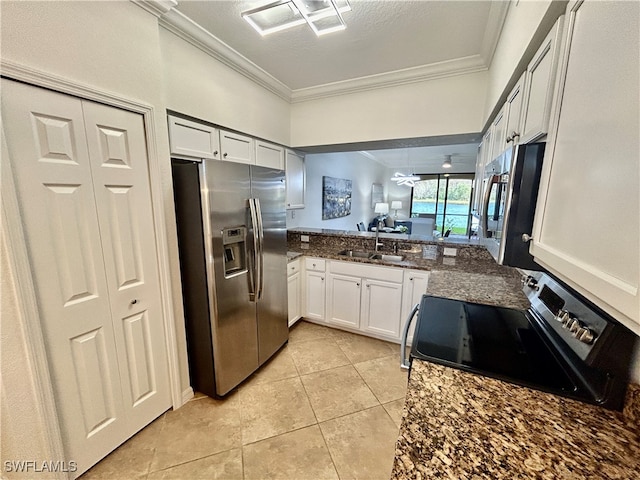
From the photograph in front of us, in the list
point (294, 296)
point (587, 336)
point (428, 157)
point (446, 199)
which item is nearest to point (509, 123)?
point (587, 336)

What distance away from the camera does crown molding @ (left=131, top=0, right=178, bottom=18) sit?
149 cm

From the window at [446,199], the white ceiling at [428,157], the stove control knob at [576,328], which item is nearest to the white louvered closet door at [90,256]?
the stove control knob at [576,328]

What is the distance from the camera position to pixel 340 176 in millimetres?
5770

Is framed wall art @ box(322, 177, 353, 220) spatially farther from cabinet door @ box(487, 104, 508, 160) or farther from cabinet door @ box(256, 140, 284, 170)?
cabinet door @ box(487, 104, 508, 160)

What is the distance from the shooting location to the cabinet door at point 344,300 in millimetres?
2848

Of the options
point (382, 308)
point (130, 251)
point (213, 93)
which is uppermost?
point (213, 93)

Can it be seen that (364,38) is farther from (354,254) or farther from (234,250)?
(354,254)

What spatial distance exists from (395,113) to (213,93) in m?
1.74

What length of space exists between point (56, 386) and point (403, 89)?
3368mm

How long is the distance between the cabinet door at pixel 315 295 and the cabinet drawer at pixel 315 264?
6 cm

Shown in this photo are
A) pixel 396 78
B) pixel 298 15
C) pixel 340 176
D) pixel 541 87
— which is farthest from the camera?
pixel 340 176

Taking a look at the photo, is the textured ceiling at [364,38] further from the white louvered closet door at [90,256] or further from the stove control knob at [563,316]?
the stove control knob at [563,316]

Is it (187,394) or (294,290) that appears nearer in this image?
(187,394)

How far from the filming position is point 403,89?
2.61 meters
